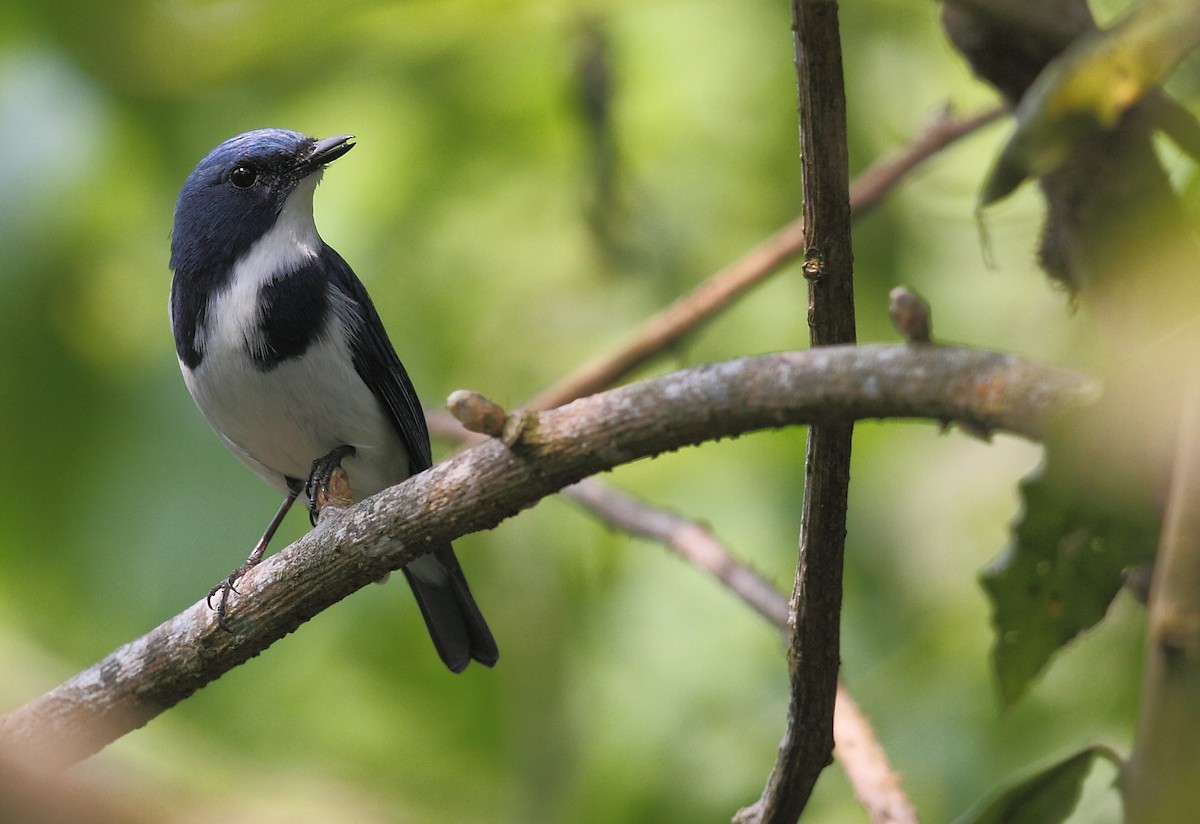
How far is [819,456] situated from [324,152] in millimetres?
2549

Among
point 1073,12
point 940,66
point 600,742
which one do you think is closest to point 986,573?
point 1073,12

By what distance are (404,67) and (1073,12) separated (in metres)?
3.11

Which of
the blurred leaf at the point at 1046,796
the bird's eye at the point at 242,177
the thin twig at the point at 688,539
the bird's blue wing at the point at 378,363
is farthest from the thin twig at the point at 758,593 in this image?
the bird's eye at the point at 242,177

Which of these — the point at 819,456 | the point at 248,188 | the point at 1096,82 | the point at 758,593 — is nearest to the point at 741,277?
the point at 758,593

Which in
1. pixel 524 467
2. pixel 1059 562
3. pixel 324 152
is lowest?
pixel 1059 562

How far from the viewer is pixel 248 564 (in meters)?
3.67

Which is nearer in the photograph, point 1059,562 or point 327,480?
point 1059,562

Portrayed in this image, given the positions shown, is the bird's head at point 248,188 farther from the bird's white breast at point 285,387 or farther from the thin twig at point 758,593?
the thin twig at point 758,593

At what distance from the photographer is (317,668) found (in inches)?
197

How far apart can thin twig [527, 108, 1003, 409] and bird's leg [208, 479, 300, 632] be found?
34.7 inches

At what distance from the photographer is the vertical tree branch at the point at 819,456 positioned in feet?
6.44

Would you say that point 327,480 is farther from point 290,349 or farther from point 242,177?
point 242,177

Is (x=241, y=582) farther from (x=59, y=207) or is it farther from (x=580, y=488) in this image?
(x=59, y=207)

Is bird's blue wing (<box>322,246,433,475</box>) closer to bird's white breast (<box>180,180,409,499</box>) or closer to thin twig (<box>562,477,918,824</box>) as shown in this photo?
bird's white breast (<box>180,180,409,499</box>)
